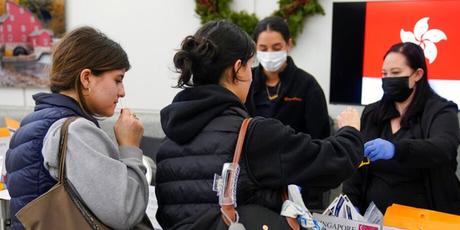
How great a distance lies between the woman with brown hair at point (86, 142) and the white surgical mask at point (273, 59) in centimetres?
120

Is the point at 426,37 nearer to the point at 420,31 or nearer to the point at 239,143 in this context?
the point at 420,31

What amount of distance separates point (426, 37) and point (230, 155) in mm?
2324

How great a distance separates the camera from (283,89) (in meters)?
2.33

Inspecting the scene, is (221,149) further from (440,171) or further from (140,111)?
(140,111)

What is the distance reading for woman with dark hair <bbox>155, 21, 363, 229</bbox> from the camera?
3.36ft

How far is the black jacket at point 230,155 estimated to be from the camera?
1.02 metres

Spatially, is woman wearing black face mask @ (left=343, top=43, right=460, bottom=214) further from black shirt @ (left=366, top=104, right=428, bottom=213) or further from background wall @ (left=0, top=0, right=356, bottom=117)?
background wall @ (left=0, top=0, right=356, bottom=117)

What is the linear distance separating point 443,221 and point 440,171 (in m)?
0.38

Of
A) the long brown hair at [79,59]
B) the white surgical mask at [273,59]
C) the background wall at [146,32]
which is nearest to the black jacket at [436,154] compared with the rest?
the white surgical mask at [273,59]

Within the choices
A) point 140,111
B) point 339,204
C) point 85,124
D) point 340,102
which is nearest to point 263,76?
point 340,102

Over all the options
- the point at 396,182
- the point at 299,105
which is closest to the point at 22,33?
the point at 299,105

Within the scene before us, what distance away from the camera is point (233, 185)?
100 centimetres

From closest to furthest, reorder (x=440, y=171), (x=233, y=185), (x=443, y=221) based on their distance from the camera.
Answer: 1. (x=233, y=185)
2. (x=443, y=221)
3. (x=440, y=171)

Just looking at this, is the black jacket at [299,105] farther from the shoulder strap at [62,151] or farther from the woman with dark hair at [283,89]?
the shoulder strap at [62,151]
